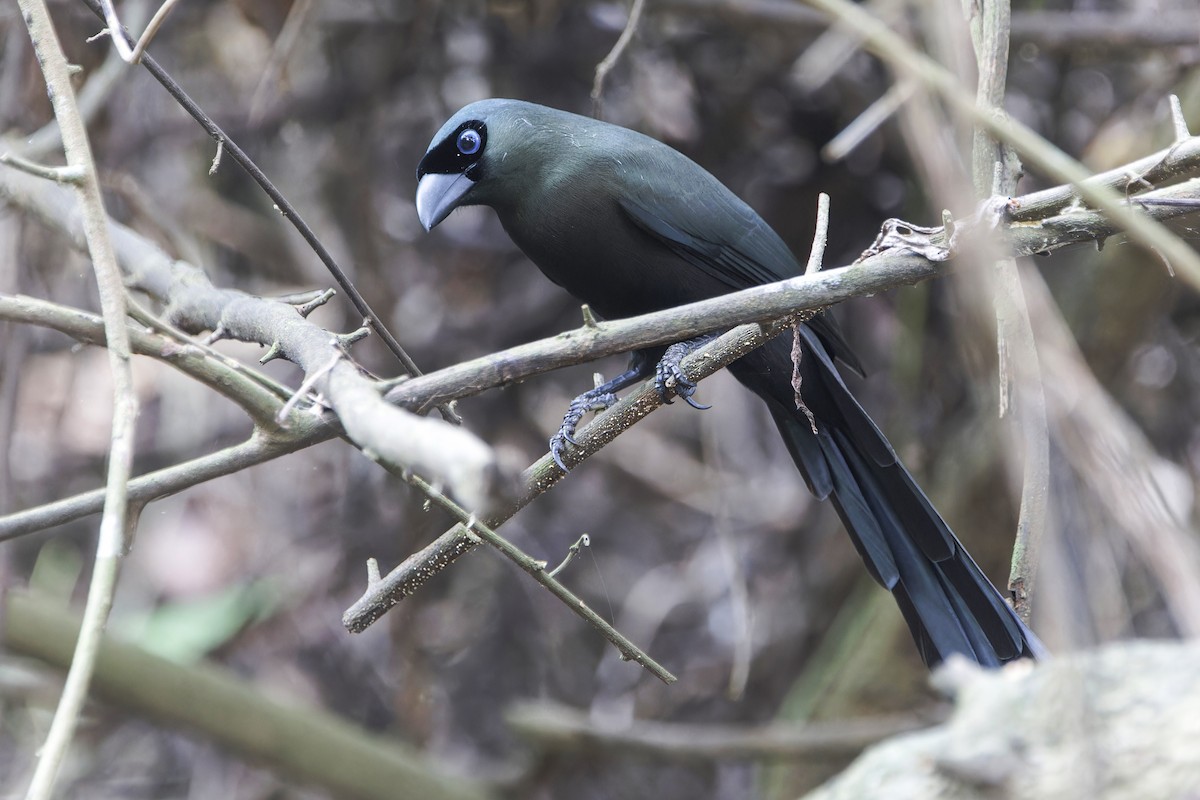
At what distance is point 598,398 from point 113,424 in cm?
164

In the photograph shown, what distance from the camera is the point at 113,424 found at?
1348mm

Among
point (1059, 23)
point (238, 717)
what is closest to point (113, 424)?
point (238, 717)

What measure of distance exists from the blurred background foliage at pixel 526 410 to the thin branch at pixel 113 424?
6.80ft

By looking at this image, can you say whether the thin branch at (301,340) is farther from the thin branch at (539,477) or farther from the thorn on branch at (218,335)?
the thin branch at (539,477)

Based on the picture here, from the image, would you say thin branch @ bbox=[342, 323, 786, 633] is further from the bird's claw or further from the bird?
the bird

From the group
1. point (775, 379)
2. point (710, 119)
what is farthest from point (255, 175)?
point (710, 119)

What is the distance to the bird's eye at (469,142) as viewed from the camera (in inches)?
116

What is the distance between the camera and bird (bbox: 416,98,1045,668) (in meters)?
2.89

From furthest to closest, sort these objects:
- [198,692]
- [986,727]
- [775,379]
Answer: [198,692], [775,379], [986,727]

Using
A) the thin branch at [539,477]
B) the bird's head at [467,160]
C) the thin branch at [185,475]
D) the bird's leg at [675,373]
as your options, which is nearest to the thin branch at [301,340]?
the thin branch at [185,475]

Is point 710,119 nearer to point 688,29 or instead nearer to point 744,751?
point 688,29

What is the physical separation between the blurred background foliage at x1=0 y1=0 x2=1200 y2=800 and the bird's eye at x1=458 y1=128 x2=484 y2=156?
3.59ft

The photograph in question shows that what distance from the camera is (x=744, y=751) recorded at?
3.96 m

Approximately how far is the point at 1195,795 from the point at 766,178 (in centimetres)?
333
